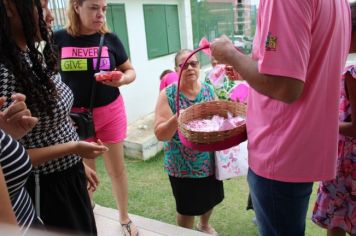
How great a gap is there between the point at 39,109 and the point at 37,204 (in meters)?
0.40

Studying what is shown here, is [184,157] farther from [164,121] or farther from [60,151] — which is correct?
[60,151]

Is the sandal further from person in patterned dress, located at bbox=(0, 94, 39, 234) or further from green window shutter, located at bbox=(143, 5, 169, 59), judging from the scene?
green window shutter, located at bbox=(143, 5, 169, 59)

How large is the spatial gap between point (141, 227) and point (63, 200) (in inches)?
45.9

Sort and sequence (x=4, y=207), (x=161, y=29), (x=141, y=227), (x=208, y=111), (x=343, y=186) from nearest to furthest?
(x=4, y=207)
(x=343, y=186)
(x=208, y=111)
(x=141, y=227)
(x=161, y=29)

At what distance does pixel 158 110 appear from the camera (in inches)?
80.9

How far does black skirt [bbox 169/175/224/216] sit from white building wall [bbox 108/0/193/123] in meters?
3.29

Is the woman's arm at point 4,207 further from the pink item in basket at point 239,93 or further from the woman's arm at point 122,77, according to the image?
the pink item in basket at point 239,93

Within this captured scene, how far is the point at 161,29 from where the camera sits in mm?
5961

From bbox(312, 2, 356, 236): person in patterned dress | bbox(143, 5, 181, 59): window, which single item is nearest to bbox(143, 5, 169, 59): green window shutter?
bbox(143, 5, 181, 59): window

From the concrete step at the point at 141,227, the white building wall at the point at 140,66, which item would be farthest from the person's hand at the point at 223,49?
the white building wall at the point at 140,66

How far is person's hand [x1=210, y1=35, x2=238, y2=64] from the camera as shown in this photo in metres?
1.21

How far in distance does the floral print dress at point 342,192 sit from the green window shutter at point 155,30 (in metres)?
4.42

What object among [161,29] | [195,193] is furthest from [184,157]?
[161,29]

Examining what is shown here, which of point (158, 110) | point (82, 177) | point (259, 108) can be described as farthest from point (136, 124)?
point (259, 108)
